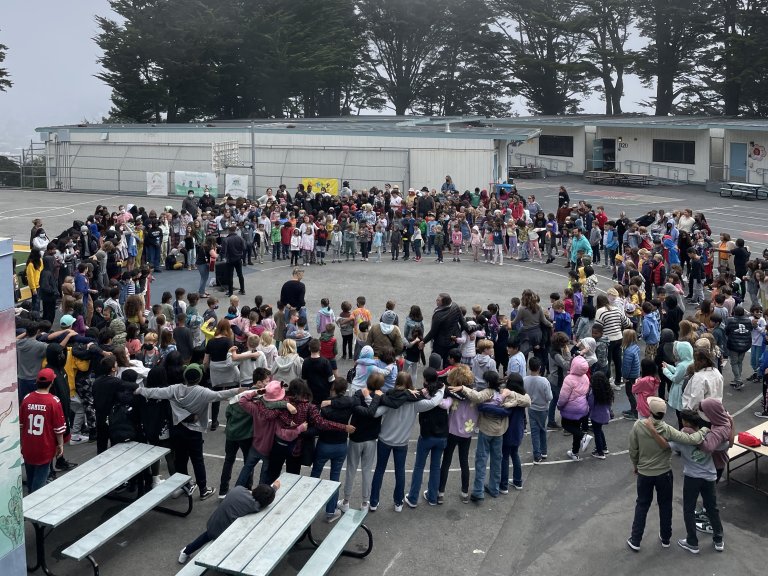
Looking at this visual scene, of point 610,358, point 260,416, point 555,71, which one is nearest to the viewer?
point 260,416

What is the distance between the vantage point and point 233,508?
29.8ft

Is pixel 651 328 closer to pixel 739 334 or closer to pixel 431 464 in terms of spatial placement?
pixel 739 334

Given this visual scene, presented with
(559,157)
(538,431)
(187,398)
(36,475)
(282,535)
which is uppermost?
(559,157)

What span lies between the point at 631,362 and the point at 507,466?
349 cm

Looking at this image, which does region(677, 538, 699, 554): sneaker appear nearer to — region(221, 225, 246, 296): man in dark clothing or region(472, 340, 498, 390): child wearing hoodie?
region(472, 340, 498, 390): child wearing hoodie

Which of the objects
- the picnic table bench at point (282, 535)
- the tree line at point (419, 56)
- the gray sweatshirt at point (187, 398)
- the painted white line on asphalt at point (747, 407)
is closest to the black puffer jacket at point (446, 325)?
the painted white line on asphalt at point (747, 407)

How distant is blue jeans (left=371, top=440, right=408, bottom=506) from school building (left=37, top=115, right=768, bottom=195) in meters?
24.9

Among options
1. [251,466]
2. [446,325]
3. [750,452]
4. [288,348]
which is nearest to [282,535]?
[251,466]

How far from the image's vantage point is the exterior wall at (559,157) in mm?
49719

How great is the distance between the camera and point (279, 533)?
9039 mm

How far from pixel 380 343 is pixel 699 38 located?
58313mm

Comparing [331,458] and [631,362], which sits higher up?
[631,362]

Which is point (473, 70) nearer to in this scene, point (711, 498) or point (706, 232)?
point (706, 232)

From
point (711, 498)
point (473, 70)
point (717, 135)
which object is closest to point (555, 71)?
point (473, 70)
